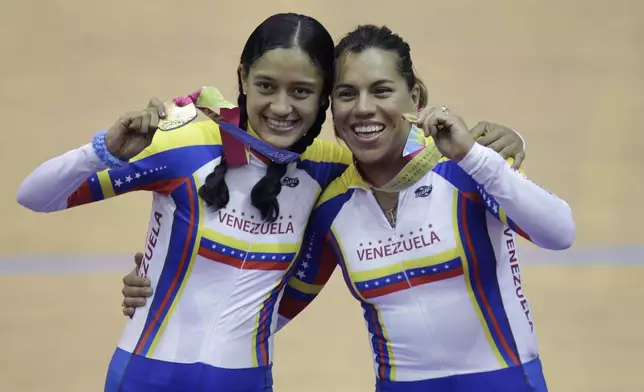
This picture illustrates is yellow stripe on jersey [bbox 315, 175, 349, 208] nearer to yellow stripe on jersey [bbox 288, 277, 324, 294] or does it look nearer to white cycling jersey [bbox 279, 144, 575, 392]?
white cycling jersey [bbox 279, 144, 575, 392]

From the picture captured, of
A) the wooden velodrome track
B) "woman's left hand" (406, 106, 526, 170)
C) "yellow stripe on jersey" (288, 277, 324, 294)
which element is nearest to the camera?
"woman's left hand" (406, 106, 526, 170)

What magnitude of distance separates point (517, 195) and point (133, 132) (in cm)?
88

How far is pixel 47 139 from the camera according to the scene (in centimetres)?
491

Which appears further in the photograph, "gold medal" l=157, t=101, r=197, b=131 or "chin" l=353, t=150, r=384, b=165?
"chin" l=353, t=150, r=384, b=165

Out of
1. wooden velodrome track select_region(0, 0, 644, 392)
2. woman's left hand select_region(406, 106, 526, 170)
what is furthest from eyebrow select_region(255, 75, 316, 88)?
wooden velodrome track select_region(0, 0, 644, 392)

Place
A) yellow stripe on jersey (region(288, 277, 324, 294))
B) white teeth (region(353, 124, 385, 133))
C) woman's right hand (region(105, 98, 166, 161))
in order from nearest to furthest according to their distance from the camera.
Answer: woman's right hand (region(105, 98, 166, 161))
white teeth (region(353, 124, 385, 133))
yellow stripe on jersey (region(288, 277, 324, 294))

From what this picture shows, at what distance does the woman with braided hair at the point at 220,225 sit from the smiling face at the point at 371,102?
67mm

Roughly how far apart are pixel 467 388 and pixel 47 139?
3.49 meters


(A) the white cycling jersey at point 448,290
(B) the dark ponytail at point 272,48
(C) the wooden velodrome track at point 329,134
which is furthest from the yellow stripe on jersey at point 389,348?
(C) the wooden velodrome track at point 329,134

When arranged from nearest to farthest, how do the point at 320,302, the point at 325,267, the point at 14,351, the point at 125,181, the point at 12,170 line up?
the point at 125,181 → the point at 325,267 → the point at 14,351 → the point at 320,302 → the point at 12,170

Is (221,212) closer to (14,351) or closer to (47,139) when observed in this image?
(14,351)

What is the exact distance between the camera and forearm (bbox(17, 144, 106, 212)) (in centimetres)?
195

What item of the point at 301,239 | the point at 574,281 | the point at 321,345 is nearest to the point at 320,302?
the point at 321,345

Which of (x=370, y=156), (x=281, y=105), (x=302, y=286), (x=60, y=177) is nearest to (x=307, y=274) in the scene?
(x=302, y=286)
